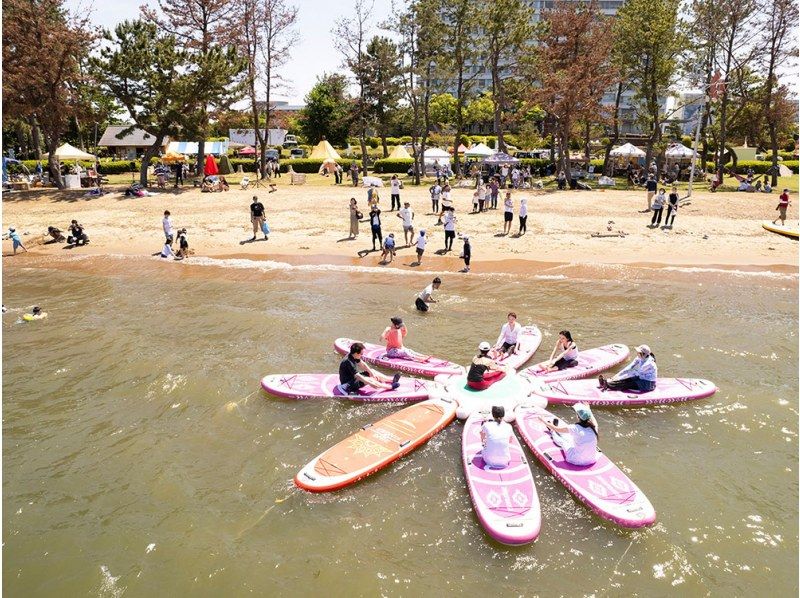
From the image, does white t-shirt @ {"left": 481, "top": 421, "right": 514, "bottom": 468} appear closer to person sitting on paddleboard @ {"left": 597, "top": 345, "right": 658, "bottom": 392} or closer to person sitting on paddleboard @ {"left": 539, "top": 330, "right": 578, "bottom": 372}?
person sitting on paddleboard @ {"left": 597, "top": 345, "right": 658, "bottom": 392}

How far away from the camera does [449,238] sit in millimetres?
22562

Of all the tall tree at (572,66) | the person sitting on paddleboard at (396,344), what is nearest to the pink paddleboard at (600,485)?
the person sitting on paddleboard at (396,344)

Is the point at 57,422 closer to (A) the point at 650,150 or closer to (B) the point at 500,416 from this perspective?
(B) the point at 500,416

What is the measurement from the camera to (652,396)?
10719 mm

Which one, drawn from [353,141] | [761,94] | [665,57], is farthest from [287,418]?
[353,141]

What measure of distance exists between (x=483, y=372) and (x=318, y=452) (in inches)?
135

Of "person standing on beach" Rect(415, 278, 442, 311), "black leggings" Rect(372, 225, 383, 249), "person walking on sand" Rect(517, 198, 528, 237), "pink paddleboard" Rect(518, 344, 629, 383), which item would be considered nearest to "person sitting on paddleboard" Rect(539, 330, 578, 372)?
"pink paddleboard" Rect(518, 344, 629, 383)

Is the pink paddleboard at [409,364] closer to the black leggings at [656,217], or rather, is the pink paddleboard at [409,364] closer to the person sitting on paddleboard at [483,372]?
the person sitting on paddleboard at [483,372]

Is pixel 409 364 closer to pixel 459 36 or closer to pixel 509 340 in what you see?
pixel 509 340

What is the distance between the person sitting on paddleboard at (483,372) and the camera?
10.6 metres

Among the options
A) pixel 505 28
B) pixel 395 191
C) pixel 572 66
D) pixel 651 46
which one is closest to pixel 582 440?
pixel 395 191

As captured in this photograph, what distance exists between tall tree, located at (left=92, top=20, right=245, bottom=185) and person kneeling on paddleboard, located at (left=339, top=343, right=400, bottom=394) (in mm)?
26662

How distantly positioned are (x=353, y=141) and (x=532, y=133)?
80.5ft

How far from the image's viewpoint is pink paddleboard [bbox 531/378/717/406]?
10.7 m
